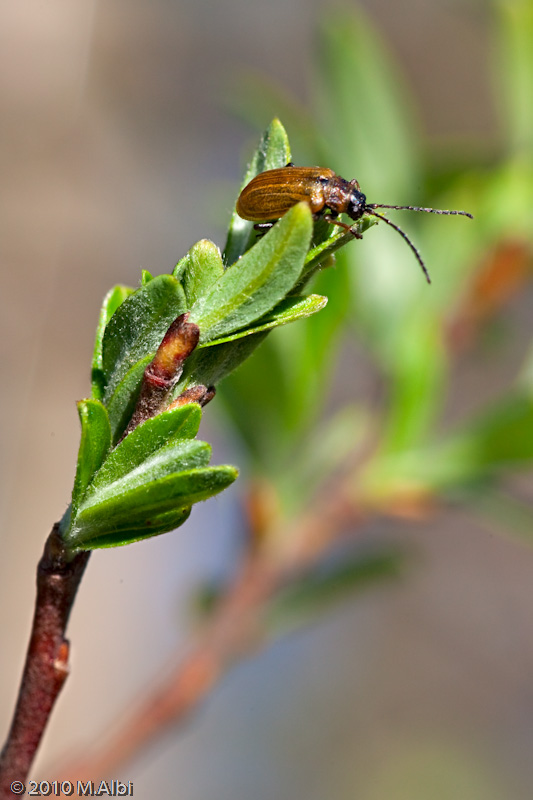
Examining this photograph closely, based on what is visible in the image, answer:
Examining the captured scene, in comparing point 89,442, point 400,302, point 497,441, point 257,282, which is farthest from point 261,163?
point 400,302

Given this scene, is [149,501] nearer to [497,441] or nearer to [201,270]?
[201,270]

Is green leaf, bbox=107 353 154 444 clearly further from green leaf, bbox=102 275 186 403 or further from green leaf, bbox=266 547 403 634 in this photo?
green leaf, bbox=266 547 403 634

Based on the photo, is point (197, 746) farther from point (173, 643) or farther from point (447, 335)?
point (447, 335)

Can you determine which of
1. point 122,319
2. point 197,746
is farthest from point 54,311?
point 122,319

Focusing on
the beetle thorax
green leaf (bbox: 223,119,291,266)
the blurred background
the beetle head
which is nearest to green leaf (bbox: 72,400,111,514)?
green leaf (bbox: 223,119,291,266)

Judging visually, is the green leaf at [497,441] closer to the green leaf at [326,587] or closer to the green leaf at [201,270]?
the green leaf at [326,587]

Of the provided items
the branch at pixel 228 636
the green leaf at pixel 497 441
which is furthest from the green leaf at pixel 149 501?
the green leaf at pixel 497 441
